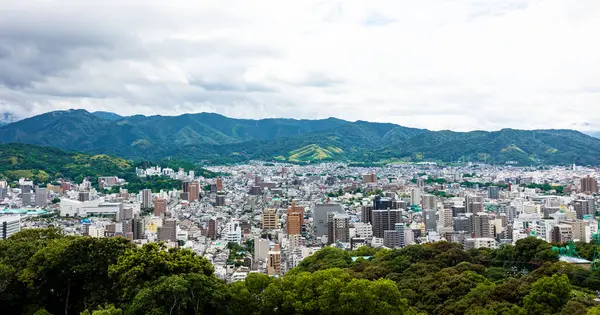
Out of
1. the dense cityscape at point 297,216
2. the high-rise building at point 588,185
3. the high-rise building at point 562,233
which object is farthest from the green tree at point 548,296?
the high-rise building at point 588,185

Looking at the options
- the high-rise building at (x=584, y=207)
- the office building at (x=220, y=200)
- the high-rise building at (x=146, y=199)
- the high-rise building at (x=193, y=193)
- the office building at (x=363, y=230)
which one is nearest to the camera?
the office building at (x=363, y=230)

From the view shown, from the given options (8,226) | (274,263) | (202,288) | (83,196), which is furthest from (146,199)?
(202,288)

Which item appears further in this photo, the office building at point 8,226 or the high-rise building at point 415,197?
the high-rise building at point 415,197

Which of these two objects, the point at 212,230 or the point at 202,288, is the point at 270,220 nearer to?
the point at 212,230

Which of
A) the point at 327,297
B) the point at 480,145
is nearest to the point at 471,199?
the point at 327,297

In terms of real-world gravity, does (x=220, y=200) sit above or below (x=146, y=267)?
below

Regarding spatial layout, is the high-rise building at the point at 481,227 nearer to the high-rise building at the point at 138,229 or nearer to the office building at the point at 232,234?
the office building at the point at 232,234

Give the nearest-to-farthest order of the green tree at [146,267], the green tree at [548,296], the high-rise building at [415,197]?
1. the green tree at [146,267]
2. the green tree at [548,296]
3. the high-rise building at [415,197]
